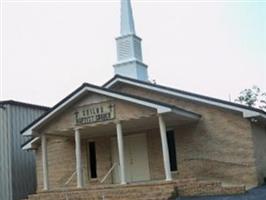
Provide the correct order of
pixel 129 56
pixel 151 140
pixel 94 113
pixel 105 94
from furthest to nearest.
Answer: pixel 129 56 → pixel 151 140 → pixel 94 113 → pixel 105 94

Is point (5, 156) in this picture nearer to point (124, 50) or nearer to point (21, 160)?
point (21, 160)

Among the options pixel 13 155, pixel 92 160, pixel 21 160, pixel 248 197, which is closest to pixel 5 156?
pixel 13 155

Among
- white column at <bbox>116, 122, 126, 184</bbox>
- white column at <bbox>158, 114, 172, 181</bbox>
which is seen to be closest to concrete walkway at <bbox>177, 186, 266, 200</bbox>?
white column at <bbox>158, 114, 172, 181</bbox>

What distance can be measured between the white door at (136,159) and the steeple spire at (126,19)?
539 centimetres

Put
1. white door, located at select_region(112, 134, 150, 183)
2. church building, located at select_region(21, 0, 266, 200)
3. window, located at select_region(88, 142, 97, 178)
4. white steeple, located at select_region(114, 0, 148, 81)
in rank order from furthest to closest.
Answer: white steeple, located at select_region(114, 0, 148, 81) < window, located at select_region(88, 142, 97, 178) < white door, located at select_region(112, 134, 150, 183) < church building, located at select_region(21, 0, 266, 200)

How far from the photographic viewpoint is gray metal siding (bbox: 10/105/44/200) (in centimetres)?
2525

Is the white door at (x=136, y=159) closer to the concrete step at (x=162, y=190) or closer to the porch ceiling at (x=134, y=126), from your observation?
the porch ceiling at (x=134, y=126)

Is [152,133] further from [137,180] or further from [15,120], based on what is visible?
[15,120]

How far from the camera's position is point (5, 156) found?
2505cm

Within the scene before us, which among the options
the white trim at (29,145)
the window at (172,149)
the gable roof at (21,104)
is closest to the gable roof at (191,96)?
the window at (172,149)

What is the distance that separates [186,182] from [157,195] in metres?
1.15

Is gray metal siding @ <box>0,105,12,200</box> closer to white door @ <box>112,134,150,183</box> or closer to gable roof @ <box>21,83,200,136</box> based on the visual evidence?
gable roof @ <box>21,83,200,136</box>

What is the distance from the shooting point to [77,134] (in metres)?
19.8

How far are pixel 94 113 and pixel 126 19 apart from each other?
713 centimetres
